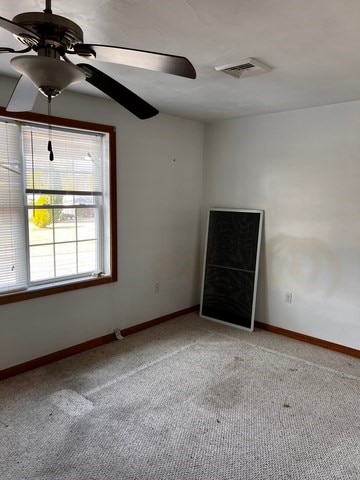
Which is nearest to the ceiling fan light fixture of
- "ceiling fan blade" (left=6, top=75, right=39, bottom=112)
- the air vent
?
"ceiling fan blade" (left=6, top=75, right=39, bottom=112)

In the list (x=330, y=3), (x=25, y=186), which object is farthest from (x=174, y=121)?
(x=330, y=3)

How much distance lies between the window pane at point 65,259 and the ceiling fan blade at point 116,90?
6.06 ft

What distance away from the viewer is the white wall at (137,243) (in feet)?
9.89

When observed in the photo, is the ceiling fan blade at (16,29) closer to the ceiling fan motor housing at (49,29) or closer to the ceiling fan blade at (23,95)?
the ceiling fan motor housing at (49,29)

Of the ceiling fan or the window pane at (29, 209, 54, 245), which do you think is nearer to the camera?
the ceiling fan

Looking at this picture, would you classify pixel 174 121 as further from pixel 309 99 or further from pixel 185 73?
pixel 185 73

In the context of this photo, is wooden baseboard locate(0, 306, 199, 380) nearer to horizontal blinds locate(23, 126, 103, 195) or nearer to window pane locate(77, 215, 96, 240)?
window pane locate(77, 215, 96, 240)

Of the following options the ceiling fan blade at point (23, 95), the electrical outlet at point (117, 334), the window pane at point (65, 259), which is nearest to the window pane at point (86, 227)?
the window pane at point (65, 259)

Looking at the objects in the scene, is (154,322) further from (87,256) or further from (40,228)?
(40,228)

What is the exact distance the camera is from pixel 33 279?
3.06 m

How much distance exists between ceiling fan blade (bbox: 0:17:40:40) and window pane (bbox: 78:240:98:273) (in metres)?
2.30

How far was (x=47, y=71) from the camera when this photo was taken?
4.09ft

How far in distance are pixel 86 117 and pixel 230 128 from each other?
5.57ft

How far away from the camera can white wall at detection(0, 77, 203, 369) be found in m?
3.01
